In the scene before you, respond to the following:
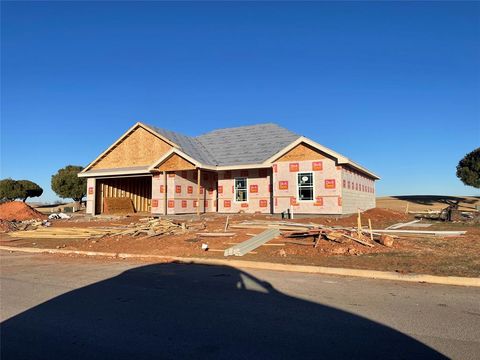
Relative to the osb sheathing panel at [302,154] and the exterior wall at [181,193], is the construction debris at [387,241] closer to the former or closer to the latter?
the osb sheathing panel at [302,154]

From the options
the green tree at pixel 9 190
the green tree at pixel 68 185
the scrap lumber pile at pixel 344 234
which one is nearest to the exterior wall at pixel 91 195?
the scrap lumber pile at pixel 344 234

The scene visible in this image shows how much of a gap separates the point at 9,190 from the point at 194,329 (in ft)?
227

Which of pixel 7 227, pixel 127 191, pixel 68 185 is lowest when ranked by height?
pixel 7 227

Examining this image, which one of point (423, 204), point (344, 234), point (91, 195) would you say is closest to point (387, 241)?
point (344, 234)

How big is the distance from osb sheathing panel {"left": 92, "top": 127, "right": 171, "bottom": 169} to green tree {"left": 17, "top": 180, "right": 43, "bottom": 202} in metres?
42.9

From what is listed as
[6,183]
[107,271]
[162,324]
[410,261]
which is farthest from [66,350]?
[6,183]

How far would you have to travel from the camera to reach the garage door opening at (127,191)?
1202 inches

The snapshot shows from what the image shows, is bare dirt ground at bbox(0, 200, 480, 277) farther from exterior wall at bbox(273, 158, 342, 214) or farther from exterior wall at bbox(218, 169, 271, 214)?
exterior wall at bbox(218, 169, 271, 214)

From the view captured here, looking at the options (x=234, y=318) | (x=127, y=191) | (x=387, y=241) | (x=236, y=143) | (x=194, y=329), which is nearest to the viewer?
(x=194, y=329)

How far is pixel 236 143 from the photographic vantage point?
3028cm

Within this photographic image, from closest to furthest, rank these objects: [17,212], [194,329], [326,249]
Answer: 1. [194,329]
2. [326,249]
3. [17,212]

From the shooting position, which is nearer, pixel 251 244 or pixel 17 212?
pixel 251 244

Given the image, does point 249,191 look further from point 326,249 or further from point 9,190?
point 9,190

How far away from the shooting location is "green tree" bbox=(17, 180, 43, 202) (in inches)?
2591
